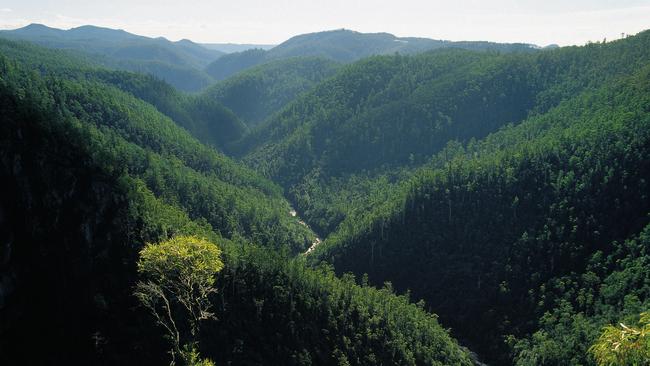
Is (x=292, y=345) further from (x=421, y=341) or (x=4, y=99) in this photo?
(x=4, y=99)

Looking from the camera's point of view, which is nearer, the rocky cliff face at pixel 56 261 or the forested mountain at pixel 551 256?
the rocky cliff face at pixel 56 261

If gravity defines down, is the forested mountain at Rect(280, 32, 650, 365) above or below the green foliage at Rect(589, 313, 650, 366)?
below

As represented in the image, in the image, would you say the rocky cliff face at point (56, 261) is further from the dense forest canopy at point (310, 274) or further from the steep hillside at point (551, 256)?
the steep hillside at point (551, 256)

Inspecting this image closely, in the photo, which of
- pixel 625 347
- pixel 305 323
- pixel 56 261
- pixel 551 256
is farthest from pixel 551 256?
pixel 625 347

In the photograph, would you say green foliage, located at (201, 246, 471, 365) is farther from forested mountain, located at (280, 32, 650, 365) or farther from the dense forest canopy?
forested mountain, located at (280, 32, 650, 365)

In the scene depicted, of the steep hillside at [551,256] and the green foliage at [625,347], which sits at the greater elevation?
the green foliage at [625,347]

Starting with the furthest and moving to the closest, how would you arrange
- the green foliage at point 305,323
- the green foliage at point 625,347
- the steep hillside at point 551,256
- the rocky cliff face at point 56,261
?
the steep hillside at point 551,256
the green foliage at point 305,323
the rocky cliff face at point 56,261
the green foliage at point 625,347

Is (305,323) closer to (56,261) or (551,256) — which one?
(56,261)

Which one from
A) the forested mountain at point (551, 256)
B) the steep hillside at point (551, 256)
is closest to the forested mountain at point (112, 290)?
the steep hillside at point (551, 256)

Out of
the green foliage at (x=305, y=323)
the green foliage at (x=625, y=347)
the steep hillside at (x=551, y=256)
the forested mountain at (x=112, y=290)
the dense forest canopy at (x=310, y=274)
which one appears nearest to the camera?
the green foliage at (x=625, y=347)

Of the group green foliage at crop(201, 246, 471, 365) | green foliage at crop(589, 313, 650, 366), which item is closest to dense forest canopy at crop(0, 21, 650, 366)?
green foliage at crop(589, 313, 650, 366)
